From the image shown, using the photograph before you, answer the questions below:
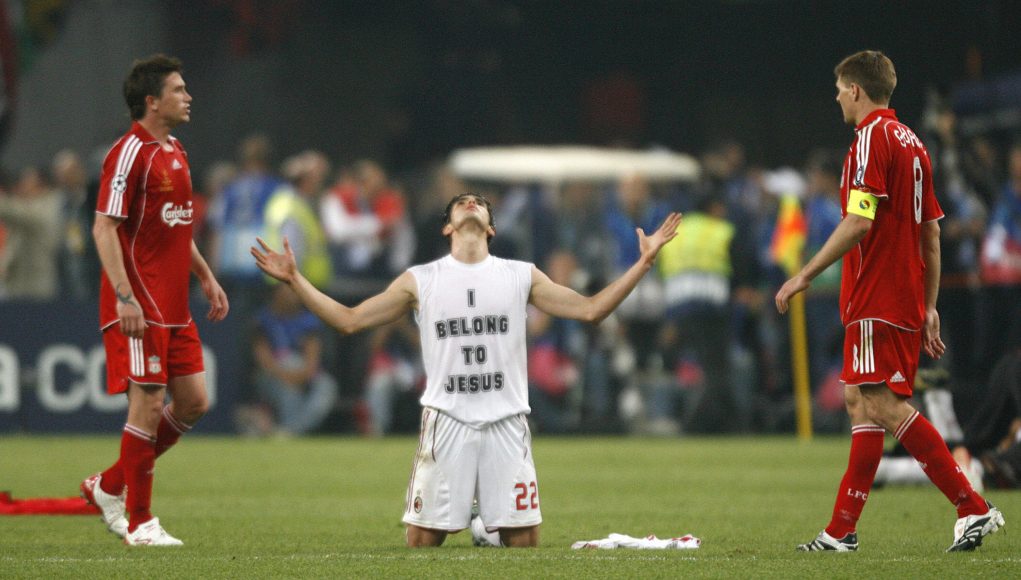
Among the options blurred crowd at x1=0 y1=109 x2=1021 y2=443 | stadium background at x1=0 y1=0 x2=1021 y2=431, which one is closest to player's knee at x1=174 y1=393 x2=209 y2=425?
blurred crowd at x1=0 y1=109 x2=1021 y2=443

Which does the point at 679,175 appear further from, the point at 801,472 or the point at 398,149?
the point at 801,472

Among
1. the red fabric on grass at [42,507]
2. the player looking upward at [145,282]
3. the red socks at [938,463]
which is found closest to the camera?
the red socks at [938,463]

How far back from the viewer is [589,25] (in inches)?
1061

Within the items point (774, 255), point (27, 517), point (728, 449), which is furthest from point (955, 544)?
point (774, 255)

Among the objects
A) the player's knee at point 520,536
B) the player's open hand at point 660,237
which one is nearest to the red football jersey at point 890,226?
the player's open hand at point 660,237

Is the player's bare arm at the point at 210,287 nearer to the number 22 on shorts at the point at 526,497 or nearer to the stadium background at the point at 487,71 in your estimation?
the number 22 on shorts at the point at 526,497

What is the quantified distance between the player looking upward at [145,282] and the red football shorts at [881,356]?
3353mm

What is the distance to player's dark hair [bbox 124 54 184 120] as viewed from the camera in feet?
29.4

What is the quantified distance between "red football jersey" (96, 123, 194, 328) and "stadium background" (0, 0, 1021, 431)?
14978 mm

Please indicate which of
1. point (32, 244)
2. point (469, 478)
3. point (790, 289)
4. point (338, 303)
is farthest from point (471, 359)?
point (32, 244)

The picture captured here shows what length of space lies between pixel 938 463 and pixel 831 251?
111 cm

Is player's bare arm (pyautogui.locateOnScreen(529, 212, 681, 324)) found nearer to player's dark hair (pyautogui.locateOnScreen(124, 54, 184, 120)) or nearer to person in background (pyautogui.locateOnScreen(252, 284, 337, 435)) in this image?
player's dark hair (pyautogui.locateOnScreen(124, 54, 184, 120))

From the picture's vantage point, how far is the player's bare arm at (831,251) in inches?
313

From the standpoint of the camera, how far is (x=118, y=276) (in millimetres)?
8648
